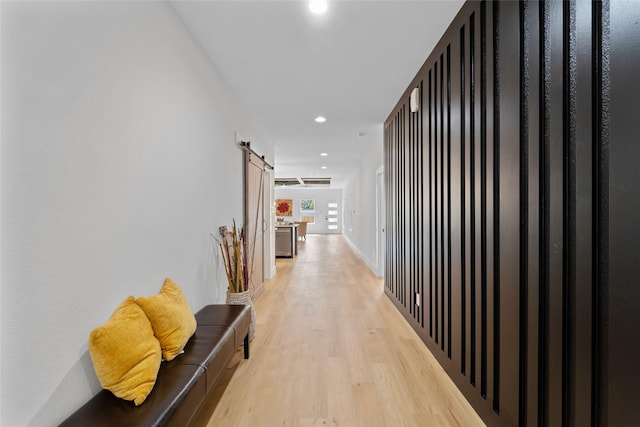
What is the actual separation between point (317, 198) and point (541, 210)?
47.8ft

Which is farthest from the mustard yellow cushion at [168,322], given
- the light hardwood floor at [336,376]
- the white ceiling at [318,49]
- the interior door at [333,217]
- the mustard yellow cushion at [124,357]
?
the interior door at [333,217]

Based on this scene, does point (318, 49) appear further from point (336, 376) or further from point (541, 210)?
point (336, 376)

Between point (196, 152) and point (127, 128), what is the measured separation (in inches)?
34.9

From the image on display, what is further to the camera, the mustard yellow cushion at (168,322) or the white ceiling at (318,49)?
the white ceiling at (318,49)

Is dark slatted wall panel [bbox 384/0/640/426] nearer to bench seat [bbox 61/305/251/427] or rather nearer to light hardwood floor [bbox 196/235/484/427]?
light hardwood floor [bbox 196/235/484/427]

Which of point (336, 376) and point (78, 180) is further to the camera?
point (336, 376)

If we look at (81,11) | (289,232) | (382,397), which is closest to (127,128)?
(81,11)

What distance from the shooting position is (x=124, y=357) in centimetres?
126

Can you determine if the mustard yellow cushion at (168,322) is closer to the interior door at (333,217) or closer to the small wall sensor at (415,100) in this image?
the small wall sensor at (415,100)

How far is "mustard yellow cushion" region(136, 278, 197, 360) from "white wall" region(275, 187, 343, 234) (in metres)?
13.9

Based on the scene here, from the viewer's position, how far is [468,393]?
1903 millimetres

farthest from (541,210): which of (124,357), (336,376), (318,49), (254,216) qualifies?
(254,216)

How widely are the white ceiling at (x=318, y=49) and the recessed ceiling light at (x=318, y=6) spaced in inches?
1.9

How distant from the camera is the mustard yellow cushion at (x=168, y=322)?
1587 mm
